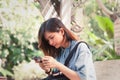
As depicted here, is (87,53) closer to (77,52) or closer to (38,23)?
(77,52)

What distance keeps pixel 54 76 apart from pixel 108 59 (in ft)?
1.80

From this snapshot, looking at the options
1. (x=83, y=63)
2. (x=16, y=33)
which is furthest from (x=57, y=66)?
(x=16, y=33)

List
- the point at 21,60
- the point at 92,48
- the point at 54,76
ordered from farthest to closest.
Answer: the point at 92,48
the point at 21,60
the point at 54,76

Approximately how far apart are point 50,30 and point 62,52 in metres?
0.15

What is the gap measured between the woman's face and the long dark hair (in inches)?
0.7

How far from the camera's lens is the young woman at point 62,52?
1.69 m

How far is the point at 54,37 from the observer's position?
1.74 metres

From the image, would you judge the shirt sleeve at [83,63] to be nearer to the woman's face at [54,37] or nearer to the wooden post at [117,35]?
the woman's face at [54,37]

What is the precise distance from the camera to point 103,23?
2.08 meters

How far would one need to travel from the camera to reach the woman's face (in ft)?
5.66

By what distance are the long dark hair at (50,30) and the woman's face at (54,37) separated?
0.02 meters

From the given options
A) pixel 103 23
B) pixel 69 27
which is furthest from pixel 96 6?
pixel 69 27

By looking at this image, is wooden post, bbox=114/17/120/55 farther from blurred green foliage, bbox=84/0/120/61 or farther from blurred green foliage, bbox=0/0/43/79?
blurred green foliage, bbox=0/0/43/79

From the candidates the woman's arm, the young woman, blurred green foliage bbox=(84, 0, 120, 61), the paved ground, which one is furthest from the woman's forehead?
the paved ground
